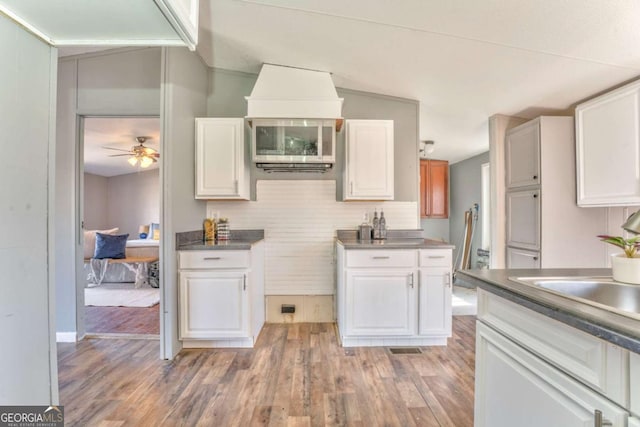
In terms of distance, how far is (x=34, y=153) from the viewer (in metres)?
1.11

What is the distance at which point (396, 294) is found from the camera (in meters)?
2.52

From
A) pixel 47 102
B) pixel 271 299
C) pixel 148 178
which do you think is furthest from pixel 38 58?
pixel 148 178

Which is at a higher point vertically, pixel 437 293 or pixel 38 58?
pixel 38 58

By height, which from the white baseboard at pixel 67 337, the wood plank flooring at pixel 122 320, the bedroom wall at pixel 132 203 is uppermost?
the bedroom wall at pixel 132 203

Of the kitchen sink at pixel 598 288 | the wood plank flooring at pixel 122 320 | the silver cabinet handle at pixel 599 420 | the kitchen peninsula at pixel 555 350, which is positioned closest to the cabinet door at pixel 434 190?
the kitchen peninsula at pixel 555 350

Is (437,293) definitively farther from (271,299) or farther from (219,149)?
(219,149)

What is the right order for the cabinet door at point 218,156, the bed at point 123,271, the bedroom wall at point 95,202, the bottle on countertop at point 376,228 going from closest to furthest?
1. the cabinet door at point 218,156
2. the bottle on countertop at point 376,228
3. the bed at point 123,271
4. the bedroom wall at point 95,202

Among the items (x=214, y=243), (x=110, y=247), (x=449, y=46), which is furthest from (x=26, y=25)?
(x=110, y=247)

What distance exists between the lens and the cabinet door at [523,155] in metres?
2.56

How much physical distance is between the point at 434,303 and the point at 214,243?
6.70 ft

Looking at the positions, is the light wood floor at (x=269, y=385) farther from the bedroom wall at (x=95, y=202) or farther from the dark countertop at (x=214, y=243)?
the bedroom wall at (x=95, y=202)

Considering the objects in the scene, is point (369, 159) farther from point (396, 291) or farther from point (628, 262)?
point (628, 262)

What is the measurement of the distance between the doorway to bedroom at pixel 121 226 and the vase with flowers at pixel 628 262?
306cm

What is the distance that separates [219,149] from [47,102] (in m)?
1.62
